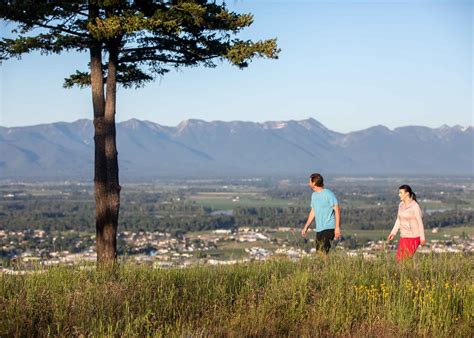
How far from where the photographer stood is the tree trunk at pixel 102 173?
37.9 ft

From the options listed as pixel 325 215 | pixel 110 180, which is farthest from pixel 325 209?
pixel 110 180

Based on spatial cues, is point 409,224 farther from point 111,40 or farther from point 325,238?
point 111,40

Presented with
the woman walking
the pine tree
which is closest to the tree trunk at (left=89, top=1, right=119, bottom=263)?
the pine tree

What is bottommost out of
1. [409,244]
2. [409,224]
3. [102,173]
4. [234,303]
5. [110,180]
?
[234,303]

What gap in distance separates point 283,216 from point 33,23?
70533 millimetres

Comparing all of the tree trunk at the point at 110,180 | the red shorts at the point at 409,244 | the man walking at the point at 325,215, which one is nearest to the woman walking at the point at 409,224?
the red shorts at the point at 409,244

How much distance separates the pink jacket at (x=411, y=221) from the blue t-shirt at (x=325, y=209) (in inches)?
40.6

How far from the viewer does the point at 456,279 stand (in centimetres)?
853

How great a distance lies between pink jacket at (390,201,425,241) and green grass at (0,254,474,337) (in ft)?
6.60

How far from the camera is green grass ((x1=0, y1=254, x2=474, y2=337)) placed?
6.56 meters

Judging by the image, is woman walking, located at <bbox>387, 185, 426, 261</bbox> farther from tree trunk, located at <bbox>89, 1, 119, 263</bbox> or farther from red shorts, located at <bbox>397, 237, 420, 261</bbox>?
tree trunk, located at <bbox>89, 1, 119, 263</bbox>

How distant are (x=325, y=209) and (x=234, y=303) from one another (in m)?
3.90

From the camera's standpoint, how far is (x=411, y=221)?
10.7 metres

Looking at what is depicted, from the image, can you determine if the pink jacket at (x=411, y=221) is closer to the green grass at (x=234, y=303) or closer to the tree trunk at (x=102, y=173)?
the green grass at (x=234, y=303)
